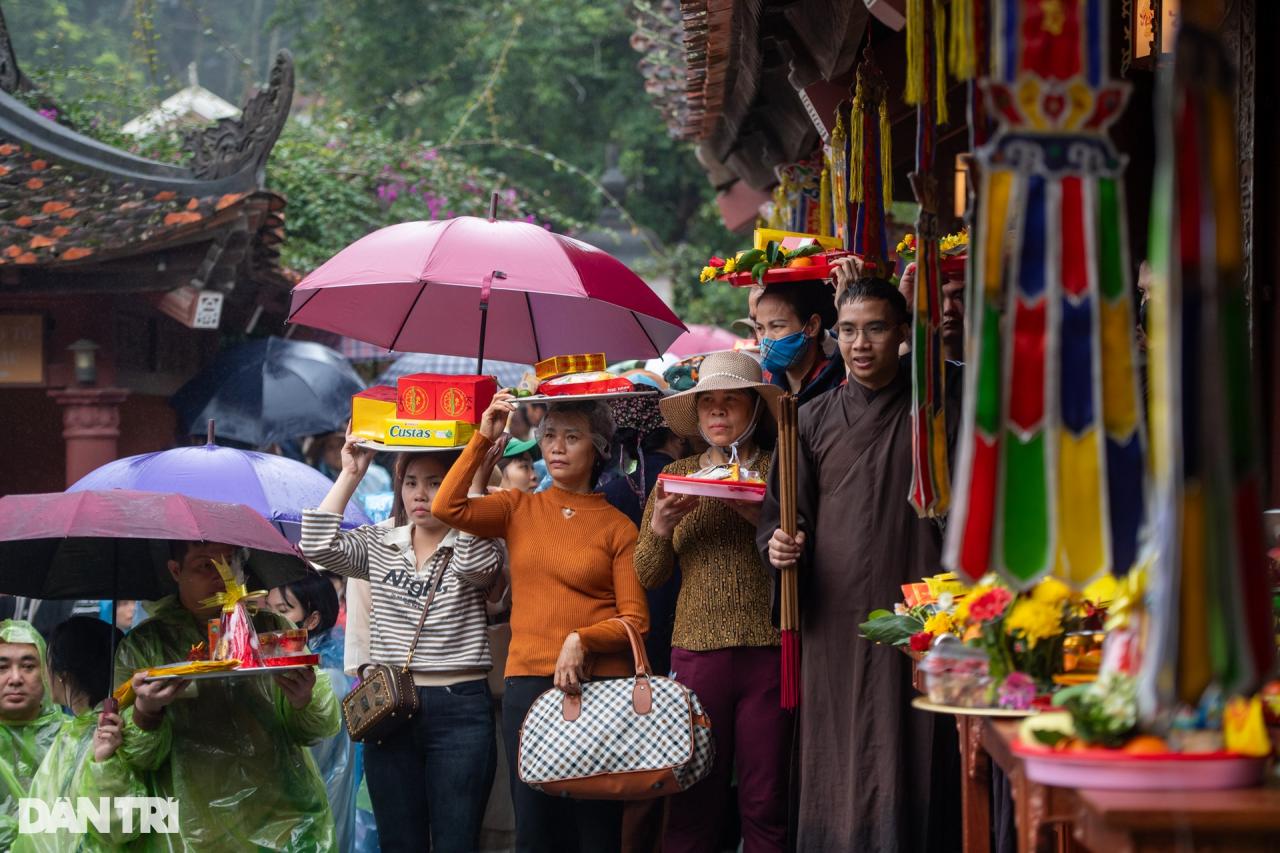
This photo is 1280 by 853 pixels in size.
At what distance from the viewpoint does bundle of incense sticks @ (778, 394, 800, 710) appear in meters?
4.73

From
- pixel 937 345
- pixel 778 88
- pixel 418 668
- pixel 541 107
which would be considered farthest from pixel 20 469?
pixel 541 107

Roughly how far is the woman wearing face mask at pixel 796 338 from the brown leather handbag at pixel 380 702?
153 centimetres

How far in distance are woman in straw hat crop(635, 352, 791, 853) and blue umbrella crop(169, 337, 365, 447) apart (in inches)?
203

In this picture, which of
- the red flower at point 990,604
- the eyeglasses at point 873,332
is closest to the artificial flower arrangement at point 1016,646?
the red flower at point 990,604

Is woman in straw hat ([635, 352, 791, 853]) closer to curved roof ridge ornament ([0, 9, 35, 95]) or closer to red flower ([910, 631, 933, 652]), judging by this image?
red flower ([910, 631, 933, 652])

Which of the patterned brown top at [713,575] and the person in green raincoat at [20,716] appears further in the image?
the person in green raincoat at [20,716]

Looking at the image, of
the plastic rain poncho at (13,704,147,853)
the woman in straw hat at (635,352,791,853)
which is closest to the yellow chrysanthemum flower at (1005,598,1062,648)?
the woman in straw hat at (635,352,791,853)

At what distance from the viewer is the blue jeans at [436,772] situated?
536 cm

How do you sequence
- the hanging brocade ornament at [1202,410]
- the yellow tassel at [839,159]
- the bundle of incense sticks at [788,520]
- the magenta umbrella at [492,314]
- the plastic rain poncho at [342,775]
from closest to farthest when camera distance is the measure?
the hanging brocade ornament at [1202,410] < the bundle of incense sticks at [788,520] < the magenta umbrella at [492,314] < the yellow tassel at [839,159] < the plastic rain poncho at [342,775]

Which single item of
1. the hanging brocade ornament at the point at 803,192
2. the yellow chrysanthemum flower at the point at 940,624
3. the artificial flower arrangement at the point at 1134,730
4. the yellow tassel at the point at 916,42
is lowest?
the artificial flower arrangement at the point at 1134,730

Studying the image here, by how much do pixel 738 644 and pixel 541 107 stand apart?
1842 cm

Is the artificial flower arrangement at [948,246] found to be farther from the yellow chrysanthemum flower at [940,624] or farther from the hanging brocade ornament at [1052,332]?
the hanging brocade ornament at [1052,332]

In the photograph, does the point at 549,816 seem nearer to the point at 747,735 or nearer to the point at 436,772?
the point at 436,772

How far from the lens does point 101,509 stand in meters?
5.23
